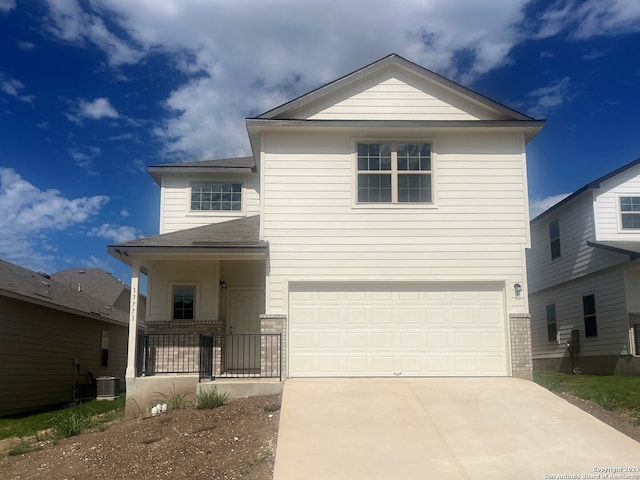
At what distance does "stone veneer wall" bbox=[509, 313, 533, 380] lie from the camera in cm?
1335

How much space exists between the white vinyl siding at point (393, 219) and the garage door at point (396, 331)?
34 cm

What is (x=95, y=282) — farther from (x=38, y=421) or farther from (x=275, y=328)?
(x=275, y=328)

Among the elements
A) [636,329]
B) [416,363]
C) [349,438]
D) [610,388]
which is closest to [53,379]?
[416,363]

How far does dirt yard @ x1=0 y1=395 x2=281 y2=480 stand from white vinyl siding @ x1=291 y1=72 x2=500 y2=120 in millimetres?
6448

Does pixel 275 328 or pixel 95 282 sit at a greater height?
pixel 95 282

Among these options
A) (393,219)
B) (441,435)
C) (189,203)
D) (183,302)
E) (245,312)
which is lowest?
(441,435)

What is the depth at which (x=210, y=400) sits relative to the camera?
467 inches

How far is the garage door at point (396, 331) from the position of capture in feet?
44.1

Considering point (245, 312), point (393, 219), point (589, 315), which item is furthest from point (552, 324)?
point (245, 312)

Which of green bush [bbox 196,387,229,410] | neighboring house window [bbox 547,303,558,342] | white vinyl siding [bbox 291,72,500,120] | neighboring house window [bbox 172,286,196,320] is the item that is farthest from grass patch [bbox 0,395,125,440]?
neighboring house window [bbox 547,303,558,342]

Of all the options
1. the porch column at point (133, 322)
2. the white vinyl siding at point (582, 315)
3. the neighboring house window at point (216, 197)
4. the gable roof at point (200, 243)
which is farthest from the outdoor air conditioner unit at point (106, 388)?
the white vinyl siding at point (582, 315)

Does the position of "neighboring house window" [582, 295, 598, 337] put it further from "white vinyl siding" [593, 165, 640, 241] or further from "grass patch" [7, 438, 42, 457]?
"grass patch" [7, 438, 42, 457]

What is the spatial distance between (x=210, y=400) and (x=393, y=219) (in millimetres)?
5281

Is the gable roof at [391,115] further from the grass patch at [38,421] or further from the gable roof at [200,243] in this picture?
the grass patch at [38,421]
